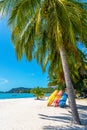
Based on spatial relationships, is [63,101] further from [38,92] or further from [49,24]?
[38,92]

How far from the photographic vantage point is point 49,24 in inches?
509

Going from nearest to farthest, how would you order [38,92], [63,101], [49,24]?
1. [49,24]
2. [63,101]
3. [38,92]

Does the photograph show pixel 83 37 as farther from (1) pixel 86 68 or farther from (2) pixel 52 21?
(1) pixel 86 68

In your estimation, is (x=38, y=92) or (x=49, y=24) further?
(x=38, y=92)

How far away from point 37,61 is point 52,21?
4700 mm

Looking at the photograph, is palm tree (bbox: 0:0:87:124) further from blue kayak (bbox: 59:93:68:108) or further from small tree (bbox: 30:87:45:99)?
small tree (bbox: 30:87:45:99)

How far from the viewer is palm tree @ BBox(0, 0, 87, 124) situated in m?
11.9

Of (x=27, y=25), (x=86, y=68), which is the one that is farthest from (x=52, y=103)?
(x=27, y=25)

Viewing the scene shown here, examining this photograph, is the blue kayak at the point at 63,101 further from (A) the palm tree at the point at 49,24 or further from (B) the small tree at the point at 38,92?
(B) the small tree at the point at 38,92

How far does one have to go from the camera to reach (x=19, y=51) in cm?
1433

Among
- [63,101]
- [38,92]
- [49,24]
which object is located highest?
[49,24]

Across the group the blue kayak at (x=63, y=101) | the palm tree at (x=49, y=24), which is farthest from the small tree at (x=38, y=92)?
the palm tree at (x=49, y=24)

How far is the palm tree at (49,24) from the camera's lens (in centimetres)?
1191

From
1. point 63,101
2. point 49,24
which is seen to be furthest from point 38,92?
point 49,24
